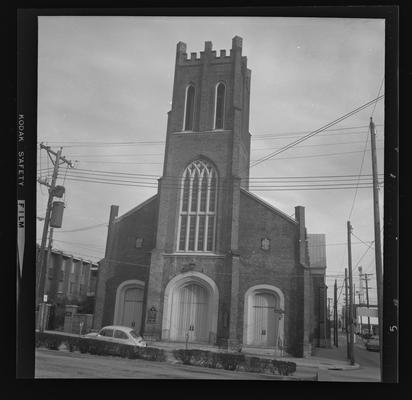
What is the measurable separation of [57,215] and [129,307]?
1770 millimetres

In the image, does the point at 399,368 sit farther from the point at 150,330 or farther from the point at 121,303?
the point at 121,303

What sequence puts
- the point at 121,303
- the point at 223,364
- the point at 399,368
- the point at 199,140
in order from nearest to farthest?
the point at 399,368, the point at 223,364, the point at 121,303, the point at 199,140

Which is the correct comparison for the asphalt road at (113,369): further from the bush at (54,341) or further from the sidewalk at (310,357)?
the sidewalk at (310,357)

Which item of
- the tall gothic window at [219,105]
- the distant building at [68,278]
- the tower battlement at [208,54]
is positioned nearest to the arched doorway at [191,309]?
the distant building at [68,278]

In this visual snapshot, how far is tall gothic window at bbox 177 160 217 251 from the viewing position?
774 centimetres

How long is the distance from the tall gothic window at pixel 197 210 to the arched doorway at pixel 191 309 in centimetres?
53

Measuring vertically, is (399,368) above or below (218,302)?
below

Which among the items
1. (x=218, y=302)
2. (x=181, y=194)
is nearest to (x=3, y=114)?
(x=181, y=194)

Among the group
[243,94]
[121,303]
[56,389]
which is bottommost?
[56,389]

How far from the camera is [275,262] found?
766 cm

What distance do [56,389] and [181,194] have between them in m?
3.35

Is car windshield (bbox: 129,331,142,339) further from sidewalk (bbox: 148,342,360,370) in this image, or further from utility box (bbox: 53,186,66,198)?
utility box (bbox: 53,186,66,198)

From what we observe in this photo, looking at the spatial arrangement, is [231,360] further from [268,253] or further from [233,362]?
Result: [268,253]

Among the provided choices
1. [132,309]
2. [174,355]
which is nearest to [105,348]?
[132,309]
